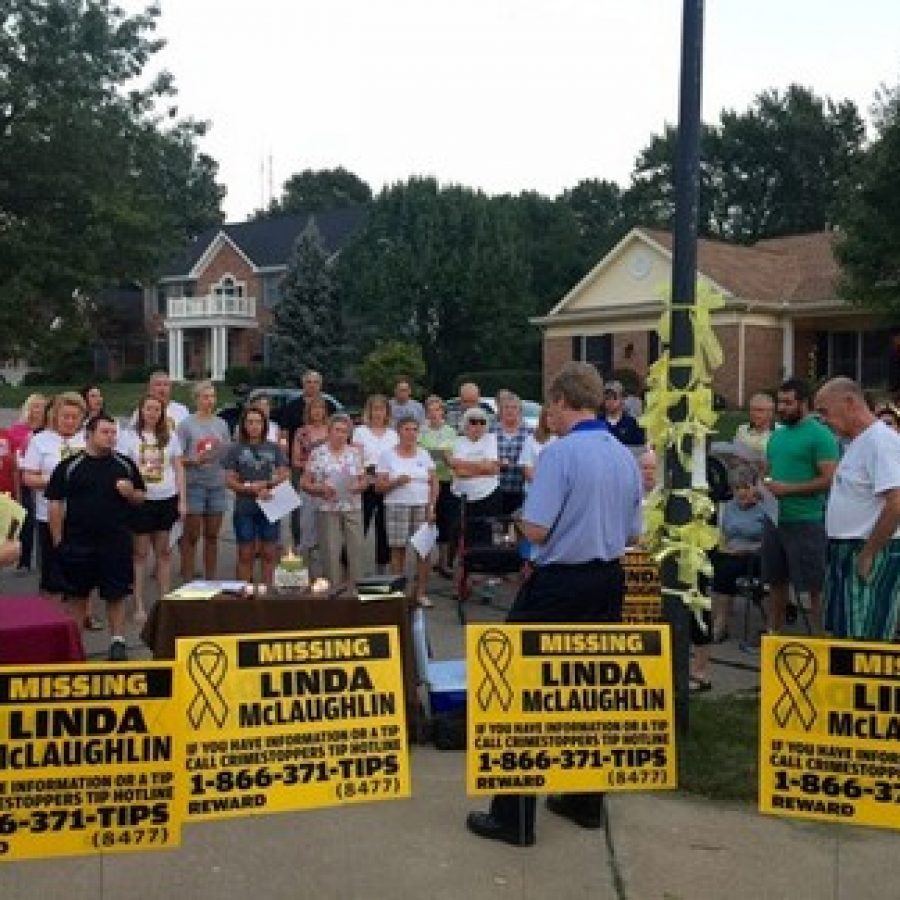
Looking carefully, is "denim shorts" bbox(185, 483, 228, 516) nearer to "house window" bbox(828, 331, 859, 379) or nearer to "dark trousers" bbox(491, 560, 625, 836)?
"dark trousers" bbox(491, 560, 625, 836)

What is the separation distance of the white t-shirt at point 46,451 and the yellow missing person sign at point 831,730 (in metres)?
6.23

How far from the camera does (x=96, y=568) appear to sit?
7121 mm

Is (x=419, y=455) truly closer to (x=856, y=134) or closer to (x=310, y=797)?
(x=310, y=797)

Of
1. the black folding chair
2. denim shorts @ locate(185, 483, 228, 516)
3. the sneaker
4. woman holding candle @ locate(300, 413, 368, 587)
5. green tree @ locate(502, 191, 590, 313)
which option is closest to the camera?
the sneaker

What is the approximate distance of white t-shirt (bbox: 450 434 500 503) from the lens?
9523 mm

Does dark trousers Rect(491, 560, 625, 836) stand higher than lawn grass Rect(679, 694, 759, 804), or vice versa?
dark trousers Rect(491, 560, 625, 836)

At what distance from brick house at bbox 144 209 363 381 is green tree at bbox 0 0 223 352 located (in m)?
23.5

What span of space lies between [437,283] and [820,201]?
3357cm

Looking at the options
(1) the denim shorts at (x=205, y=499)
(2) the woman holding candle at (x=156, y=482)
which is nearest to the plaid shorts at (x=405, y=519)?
(1) the denim shorts at (x=205, y=499)

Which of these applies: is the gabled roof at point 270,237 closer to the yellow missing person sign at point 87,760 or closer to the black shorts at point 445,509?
the black shorts at point 445,509

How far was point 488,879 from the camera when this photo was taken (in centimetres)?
432

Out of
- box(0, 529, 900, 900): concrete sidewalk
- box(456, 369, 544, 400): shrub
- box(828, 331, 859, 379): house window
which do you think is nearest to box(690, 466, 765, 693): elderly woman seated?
box(0, 529, 900, 900): concrete sidewalk

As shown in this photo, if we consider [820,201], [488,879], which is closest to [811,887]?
[488,879]

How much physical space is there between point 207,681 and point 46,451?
5.47 m
